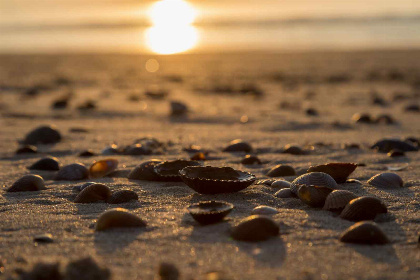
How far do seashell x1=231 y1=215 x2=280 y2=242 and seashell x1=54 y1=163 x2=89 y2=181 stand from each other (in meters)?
1.50

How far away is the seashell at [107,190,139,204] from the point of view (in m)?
2.79

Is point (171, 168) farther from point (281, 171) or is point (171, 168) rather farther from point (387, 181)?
point (387, 181)

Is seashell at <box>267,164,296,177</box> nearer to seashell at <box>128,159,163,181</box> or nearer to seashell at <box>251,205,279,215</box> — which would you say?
seashell at <box>128,159,163,181</box>

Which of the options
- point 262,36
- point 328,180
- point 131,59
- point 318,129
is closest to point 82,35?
point 262,36

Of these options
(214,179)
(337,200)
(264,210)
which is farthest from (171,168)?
(337,200)

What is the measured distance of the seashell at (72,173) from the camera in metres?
3.39

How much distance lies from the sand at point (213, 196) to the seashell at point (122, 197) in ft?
0.17

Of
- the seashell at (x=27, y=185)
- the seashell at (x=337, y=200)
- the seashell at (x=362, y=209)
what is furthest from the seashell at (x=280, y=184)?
the seashell at (x=27, y=185)

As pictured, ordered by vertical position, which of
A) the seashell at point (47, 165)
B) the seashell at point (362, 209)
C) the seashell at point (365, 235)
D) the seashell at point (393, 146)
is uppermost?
the seashell at point (47, 165)

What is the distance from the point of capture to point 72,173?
340cm

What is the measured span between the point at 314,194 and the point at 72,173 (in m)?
1.59

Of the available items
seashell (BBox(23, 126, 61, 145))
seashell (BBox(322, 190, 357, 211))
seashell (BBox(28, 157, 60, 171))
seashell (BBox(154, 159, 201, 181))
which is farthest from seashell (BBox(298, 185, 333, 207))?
seashell (BBox(23, 126, 61, 145))

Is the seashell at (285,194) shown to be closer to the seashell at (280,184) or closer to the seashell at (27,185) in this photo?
the seashell at (280,184)

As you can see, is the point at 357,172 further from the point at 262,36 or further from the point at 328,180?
the point at 262,36
